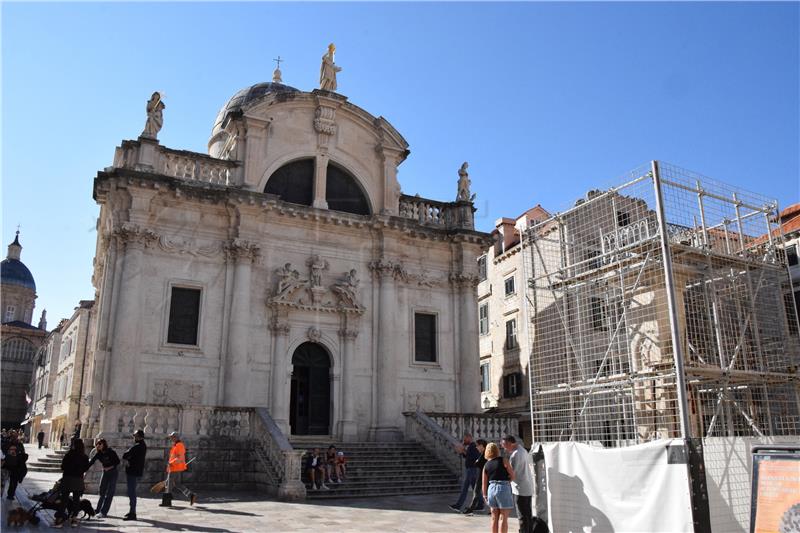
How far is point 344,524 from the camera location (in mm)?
12383

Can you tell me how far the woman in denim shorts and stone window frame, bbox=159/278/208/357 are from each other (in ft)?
45.5

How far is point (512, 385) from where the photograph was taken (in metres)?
33.7

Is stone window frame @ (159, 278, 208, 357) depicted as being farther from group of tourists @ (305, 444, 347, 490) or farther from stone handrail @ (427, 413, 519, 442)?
stone handrail @ (427, 413, 519, 442)

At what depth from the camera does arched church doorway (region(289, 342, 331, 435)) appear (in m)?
22.8

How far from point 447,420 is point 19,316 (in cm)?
8314

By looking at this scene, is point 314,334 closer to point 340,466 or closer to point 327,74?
point 340,466

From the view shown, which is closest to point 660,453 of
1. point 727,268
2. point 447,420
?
point 727,268

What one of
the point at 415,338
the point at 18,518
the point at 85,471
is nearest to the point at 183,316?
the point at 415,338

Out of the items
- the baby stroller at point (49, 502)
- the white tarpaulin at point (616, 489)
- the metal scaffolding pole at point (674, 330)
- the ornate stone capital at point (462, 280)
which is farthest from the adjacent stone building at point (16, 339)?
the metal scaffolding pole at point (674, 330)

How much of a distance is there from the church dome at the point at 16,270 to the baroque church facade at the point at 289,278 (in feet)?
231

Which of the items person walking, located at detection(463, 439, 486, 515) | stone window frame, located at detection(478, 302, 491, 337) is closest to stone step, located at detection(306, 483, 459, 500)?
person walking, located at detection(463, 439, 486, 515)

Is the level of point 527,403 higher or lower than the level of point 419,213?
lower

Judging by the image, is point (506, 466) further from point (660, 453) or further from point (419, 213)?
point (419, 213)

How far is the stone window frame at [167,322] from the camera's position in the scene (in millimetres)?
20922
